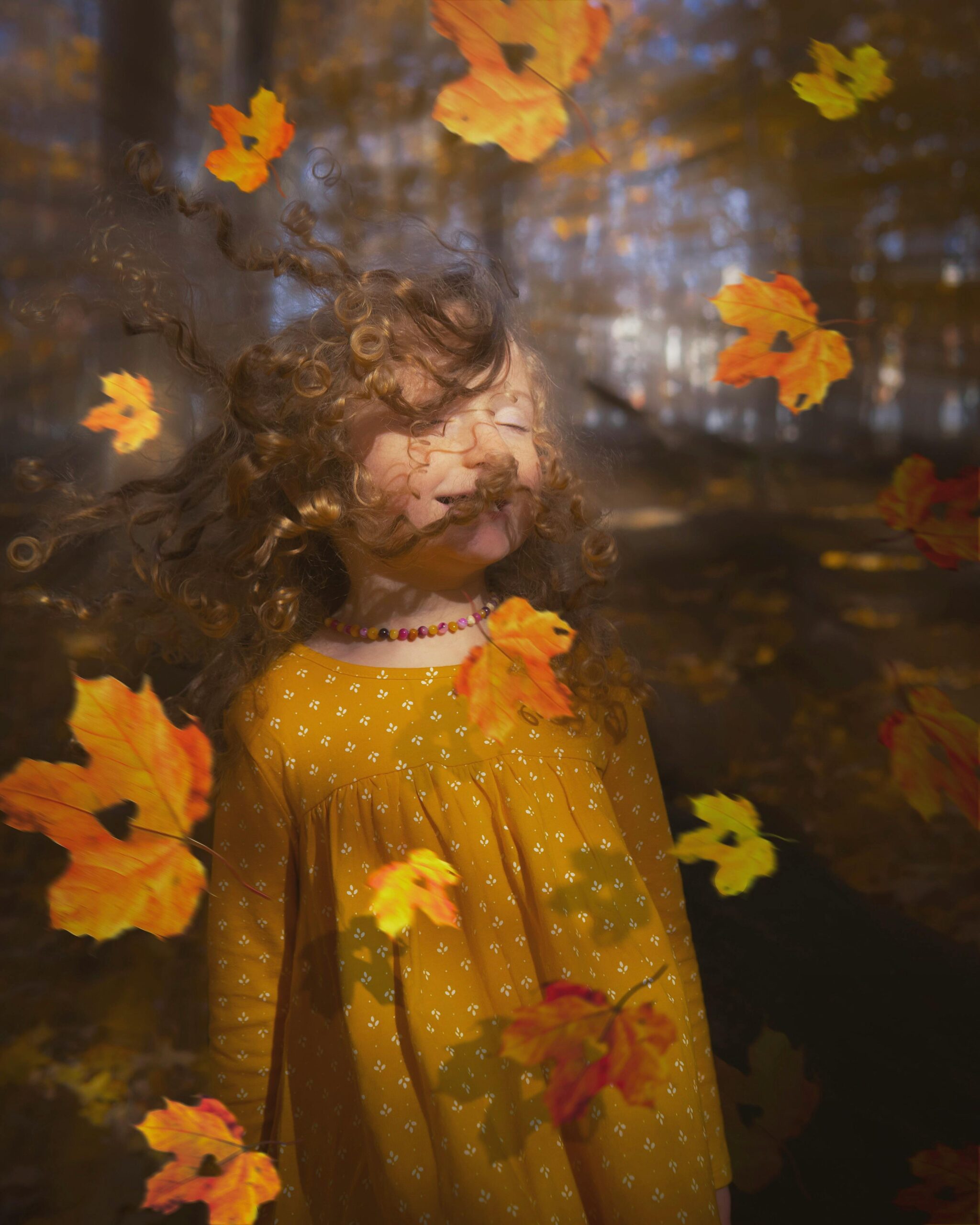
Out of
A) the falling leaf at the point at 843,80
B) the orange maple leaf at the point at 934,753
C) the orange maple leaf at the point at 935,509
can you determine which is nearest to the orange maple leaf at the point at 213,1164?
the orange maple leaf at the point at 934,753

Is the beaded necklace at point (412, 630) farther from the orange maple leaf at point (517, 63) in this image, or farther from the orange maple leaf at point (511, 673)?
the orange maple leaf at point (517, 63)

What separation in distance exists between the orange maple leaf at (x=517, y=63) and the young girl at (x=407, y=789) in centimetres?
15

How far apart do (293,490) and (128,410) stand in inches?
9.6

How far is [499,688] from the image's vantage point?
0.65 meters

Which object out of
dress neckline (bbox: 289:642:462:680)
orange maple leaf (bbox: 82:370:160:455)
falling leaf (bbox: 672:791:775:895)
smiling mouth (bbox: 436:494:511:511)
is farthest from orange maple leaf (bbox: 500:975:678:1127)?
orange maple leaf (bbox: 82:370:160:455)

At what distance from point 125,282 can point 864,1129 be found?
0.97 meters

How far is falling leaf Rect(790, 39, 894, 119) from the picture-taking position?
0.69 metres

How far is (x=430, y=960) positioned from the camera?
615 mm

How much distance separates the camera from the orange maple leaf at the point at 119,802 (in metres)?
0.68

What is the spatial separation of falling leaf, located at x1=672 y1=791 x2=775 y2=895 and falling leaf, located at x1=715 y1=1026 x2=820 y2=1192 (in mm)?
187

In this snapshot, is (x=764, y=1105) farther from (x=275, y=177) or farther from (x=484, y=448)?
(x=275, y=177)

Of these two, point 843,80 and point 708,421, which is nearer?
point 843,80

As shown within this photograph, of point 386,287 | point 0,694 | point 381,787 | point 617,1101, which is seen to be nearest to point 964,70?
point 386,287

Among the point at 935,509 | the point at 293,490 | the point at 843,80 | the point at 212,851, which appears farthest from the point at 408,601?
the point at 843,80
